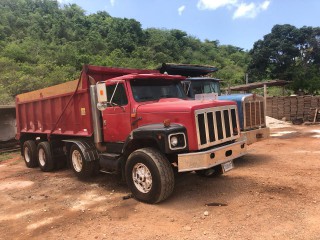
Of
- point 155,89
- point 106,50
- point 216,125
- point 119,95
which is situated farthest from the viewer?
point 106,50

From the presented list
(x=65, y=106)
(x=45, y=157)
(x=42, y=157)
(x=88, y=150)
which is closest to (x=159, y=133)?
(x=88, y=150)

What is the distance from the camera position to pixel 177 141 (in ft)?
17.3

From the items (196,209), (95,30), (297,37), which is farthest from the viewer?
(95,30)

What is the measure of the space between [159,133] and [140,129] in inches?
19.4

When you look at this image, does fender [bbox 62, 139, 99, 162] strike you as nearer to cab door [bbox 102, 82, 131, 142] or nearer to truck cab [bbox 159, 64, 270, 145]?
cab door [bbox 102, 82, 131, 142]

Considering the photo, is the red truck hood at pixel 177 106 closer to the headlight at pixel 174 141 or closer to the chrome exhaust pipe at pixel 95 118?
the headlight at pixel 174 141

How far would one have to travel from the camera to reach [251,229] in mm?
4281

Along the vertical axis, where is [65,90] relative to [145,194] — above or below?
above

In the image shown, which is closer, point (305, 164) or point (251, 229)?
point (251, 229)

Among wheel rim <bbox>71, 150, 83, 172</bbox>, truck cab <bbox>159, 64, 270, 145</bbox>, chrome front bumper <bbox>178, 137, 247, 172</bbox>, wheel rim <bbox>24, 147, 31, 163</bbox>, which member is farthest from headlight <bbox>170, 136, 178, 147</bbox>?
wheel rim <bbox>24, 147, 31, 163</bbox>

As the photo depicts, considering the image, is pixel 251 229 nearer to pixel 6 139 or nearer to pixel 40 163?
pixel 40 163

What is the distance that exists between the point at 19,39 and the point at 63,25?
361 inches

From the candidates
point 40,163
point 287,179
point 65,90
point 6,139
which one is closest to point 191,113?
point 287,179

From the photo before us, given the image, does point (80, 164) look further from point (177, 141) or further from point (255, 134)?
point (255, 134)
